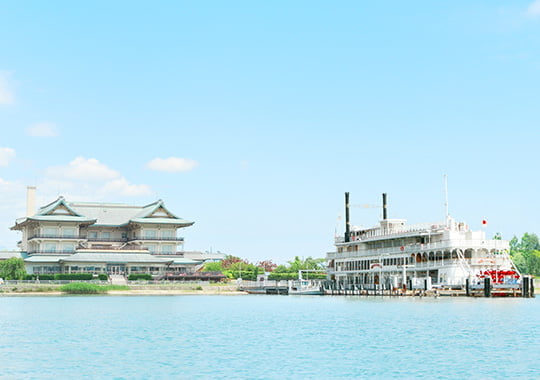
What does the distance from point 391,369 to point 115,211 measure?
10658cm

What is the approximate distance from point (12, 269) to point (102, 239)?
21.6m

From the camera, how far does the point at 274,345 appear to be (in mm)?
36531

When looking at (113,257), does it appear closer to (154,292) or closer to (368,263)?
(154,292)

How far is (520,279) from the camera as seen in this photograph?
7744cm

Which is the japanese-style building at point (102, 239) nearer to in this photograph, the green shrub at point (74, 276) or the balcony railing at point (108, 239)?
the balcony railing at point (108, 239)

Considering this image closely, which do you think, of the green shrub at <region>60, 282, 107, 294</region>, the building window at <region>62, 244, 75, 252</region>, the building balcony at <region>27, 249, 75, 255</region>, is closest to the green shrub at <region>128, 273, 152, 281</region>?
the green shrub at <region>60, 282, 107, 294</region>

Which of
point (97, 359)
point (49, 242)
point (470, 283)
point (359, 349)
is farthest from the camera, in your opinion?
point (49, 242)

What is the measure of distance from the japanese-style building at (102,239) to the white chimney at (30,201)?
0.55 ft

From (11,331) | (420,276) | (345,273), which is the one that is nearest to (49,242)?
(345,273)

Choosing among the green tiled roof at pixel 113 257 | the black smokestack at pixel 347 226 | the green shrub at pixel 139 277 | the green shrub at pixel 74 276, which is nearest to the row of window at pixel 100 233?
the green tiled roof at pixel 113 257

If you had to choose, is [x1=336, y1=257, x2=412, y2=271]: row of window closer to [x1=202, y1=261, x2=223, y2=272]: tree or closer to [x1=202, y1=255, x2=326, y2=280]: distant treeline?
[x1=202, y1=255, x2=326, y2=280]: distant treeline

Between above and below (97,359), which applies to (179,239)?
above

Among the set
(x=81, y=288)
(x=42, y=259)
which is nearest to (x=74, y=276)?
(x=81, y=288)

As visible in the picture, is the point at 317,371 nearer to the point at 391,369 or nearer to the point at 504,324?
the point at 391,369
